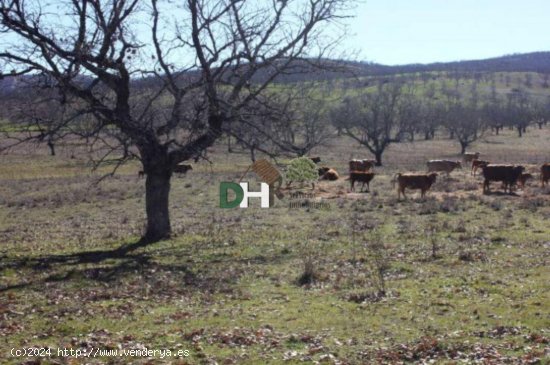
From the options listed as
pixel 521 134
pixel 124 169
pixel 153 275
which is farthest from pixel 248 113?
pixel 521 134

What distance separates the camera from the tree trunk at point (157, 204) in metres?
16.8

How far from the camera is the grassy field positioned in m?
7.89

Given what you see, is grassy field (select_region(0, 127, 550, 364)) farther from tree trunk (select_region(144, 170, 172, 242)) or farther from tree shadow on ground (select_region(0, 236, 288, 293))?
tree trunk (select_region(144, 170, 172, 242))

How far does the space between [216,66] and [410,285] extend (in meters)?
7.93

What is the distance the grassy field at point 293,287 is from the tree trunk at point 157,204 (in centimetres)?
62

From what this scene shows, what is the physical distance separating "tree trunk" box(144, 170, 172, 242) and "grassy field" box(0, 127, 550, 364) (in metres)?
0.62

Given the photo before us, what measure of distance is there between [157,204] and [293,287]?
6584mm

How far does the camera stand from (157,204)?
1695 centimetres

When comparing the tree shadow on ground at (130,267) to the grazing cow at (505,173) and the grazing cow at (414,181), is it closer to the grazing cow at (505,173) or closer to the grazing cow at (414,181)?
the grazing cow at (414,181)

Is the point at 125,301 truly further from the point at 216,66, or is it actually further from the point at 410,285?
the point at 216,66

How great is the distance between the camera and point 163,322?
916cm

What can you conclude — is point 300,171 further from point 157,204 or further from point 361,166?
point 157,204

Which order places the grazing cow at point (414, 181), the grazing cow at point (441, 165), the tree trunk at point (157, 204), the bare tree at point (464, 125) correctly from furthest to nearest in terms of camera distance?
the bare tree at point (464, 125) < the grazing cow at point (441, 165) < the grazing cow at point (414, 181) < the tree trunk at point (157, 204)

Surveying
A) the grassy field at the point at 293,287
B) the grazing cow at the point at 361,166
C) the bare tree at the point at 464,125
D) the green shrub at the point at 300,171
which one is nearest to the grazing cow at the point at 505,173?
the grassy field at the point at 293,287
